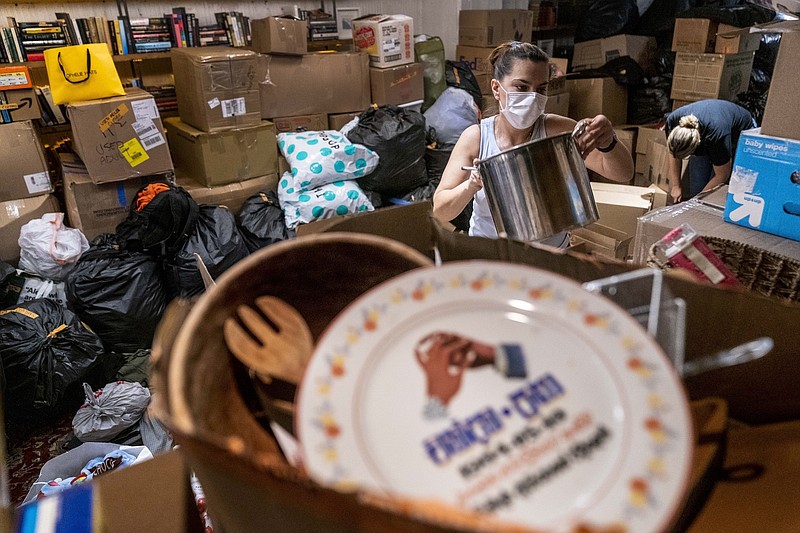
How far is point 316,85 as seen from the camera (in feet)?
10.4

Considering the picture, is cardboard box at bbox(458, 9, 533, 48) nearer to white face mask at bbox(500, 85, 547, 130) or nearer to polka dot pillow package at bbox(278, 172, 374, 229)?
polka dot pillow package at bbox(278, 172, 374, 229)

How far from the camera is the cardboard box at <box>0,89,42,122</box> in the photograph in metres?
2.58

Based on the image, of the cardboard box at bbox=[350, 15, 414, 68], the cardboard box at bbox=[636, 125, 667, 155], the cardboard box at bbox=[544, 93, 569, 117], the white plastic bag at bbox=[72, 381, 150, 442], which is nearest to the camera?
the white plastic bag at bbox=[72, 381, 150, 442]

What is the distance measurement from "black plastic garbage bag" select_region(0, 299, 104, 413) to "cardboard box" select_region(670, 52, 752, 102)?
3559mm

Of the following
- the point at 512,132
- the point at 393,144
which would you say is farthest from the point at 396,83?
the point at 512,132

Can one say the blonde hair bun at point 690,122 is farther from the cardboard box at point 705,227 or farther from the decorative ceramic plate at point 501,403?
the decorative ceramic plate at point 501,403

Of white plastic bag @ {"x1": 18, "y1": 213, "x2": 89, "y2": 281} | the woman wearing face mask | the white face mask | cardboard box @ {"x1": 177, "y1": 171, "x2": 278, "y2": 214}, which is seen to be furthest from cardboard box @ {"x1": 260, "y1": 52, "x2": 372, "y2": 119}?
the white face mask

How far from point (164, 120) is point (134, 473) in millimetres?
3087

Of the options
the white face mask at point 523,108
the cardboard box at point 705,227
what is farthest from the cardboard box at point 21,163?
the cardboard box at point 705,227

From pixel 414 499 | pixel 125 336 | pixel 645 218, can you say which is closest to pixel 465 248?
pixel 414 499

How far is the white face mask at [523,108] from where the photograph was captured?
1483 mm

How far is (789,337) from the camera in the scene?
0.52m

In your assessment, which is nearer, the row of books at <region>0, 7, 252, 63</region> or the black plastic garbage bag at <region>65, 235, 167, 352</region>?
the black plastic garbage bag at <region>65, 235, 167, 352</region>

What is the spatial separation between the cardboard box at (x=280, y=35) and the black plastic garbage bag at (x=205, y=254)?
95cm
